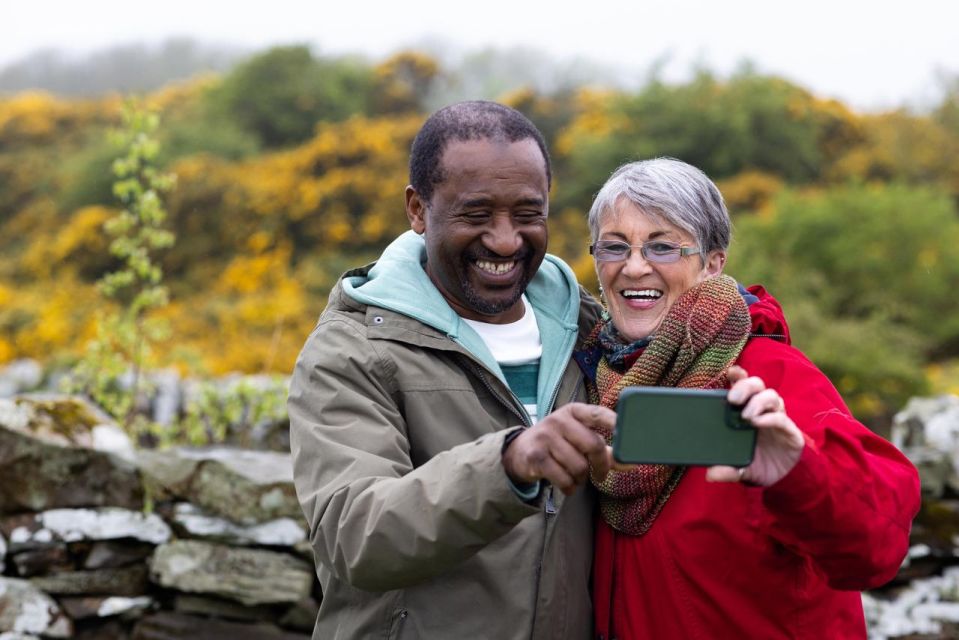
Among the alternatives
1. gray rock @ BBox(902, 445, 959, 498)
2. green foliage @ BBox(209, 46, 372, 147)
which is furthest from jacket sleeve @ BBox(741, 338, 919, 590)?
green foliage @ BBox(209, 46, 372, 147)

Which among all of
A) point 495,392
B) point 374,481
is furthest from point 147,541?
point 374,481

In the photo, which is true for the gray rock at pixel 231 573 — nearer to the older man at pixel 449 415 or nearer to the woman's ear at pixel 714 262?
the older man at pixel 449 415

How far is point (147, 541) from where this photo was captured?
166 inches

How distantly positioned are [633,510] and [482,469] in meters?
0.61

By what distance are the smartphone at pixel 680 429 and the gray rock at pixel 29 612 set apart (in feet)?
10.6

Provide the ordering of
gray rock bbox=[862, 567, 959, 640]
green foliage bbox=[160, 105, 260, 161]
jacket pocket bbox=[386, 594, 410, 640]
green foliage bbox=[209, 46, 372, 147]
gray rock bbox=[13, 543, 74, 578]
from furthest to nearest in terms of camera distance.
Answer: green foliage bbox=[209, 46, 372, 147] → green foliage bbox=[160, 105, 260, 161] → gray rock bbox=[862, 567, 959, 640] → gray rock bbox=[13, 543, 74, 578] → jacket pocket bbox=[386, 594, 410, 640]

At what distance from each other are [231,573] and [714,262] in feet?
8.42

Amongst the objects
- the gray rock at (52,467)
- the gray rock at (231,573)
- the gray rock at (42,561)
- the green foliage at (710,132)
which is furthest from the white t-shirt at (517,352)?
the green foliage at (710,132)

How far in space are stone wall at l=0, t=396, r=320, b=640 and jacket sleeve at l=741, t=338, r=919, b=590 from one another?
2626mm

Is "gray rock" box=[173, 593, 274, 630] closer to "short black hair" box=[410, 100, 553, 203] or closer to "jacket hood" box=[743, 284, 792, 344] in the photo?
"short black hair" box=[410, 100, 553, 203]

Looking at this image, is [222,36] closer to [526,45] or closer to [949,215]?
[526,45]

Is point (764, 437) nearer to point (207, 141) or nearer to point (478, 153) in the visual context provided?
point (478, 153)

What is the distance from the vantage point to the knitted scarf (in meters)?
2.14

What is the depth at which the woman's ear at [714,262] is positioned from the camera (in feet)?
8.05
